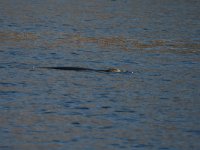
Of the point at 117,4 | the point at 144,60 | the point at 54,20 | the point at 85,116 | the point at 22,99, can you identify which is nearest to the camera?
the point at 85,116

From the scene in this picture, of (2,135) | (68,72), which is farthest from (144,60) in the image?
(2,135)

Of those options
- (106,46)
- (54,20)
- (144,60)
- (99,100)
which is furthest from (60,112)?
(54,20)

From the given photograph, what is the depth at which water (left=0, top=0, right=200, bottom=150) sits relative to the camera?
13.0 m

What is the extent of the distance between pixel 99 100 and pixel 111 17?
23.6 metres

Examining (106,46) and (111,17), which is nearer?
(106,46)

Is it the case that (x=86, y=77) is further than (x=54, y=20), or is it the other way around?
(x=54, y=20)

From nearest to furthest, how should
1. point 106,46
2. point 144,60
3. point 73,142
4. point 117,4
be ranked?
point 73,142
point 144,60
point 106,46
point 117,4

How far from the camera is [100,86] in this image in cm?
1802

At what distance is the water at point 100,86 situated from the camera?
12969mm

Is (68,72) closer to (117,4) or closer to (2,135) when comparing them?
(2,135)

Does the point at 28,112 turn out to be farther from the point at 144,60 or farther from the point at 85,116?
the point at 144,60

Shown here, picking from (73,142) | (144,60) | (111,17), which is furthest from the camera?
(111,17)

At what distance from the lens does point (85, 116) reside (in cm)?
1450

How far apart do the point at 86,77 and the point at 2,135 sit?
6604 mm
